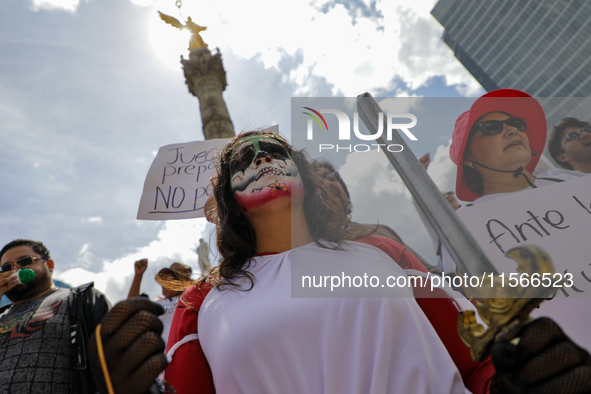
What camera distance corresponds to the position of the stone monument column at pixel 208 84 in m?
7.07

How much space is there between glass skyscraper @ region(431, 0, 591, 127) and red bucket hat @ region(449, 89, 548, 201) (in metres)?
55.8

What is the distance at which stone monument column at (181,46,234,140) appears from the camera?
707cm

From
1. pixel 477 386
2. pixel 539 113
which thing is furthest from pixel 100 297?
pixel 539 113

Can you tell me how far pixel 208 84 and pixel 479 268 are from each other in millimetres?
7480

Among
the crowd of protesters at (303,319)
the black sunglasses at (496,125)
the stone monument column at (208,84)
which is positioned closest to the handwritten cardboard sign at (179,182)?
the crowd of protesters at (303,319)

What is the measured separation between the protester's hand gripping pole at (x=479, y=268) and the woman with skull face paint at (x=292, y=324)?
1.75 ft

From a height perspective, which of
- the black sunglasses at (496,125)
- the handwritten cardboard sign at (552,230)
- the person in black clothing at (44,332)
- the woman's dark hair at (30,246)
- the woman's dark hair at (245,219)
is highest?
the black sunglasses at (496,125)

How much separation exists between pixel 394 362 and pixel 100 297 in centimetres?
285

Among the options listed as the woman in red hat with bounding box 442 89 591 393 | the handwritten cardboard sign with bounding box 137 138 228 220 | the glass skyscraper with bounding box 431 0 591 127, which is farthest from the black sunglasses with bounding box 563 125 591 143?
the glass skyscraper with bounding box 431 0 591 127

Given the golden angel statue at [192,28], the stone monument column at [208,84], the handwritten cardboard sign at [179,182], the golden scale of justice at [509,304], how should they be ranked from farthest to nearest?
the golden angel statue at [192,28] < the stone monument column at [208,84] < the handwritten cardboard sign at [179,182] < the golden scale of justice at [509,304]

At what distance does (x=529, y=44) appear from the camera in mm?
61469

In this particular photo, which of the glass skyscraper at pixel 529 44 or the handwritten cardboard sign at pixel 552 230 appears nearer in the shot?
the handwritten cardboard sign at pixel 552 230

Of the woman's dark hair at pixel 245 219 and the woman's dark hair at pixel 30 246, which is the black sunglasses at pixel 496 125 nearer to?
the woman's dark hair at pixel 245 219

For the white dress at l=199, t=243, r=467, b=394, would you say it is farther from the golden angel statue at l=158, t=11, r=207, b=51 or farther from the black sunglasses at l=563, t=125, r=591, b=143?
the golden angel statue at l=158, t=11, r=207, b=51
